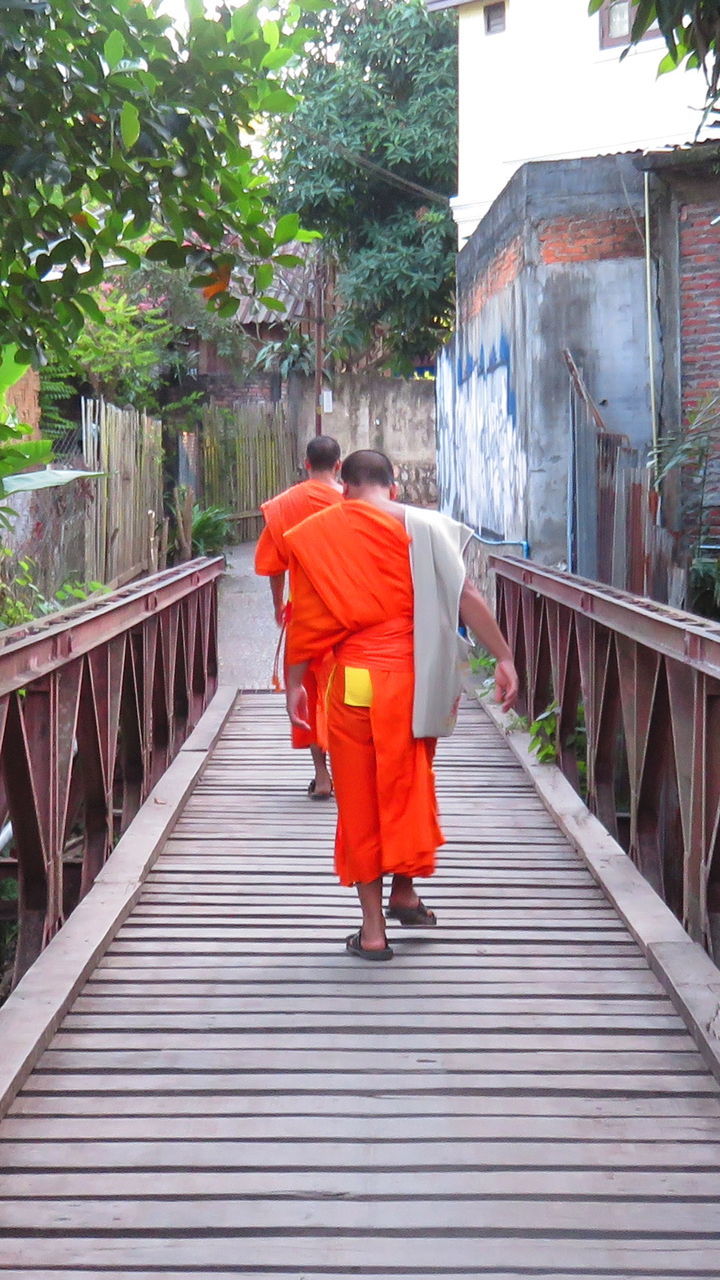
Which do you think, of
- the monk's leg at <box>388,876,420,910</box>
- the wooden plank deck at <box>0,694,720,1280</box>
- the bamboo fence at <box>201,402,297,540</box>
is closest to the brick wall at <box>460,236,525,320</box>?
the wooden plank deck at <box>0,694,720,1280</box>

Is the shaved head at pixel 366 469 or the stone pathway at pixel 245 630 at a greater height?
the shaved head at pixel 366 469

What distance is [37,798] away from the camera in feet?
13.9

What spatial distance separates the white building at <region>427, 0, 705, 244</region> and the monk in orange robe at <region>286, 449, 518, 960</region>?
11.1m

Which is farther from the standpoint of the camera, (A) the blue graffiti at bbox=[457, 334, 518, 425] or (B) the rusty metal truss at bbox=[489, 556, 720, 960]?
(A) the blue graffiti at bbox=[457, 334, 518, 425]

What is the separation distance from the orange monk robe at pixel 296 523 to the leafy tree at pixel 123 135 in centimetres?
242

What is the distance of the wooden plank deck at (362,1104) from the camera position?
2699mm

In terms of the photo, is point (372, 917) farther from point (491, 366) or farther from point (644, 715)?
point (491, 366)

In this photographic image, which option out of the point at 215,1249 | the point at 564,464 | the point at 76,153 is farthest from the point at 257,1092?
the point at 564,464

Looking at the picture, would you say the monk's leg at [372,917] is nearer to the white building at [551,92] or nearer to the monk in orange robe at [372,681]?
the monk in orange robe at [372,681]

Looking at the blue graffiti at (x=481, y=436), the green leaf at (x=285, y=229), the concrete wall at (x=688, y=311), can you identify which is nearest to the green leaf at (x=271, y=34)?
the green leaf at (x=285, y=229)

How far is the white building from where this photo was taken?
15.3 meters

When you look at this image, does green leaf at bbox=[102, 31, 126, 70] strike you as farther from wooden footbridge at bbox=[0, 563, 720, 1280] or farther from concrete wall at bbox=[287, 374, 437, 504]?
concrete wall at bbox=[287, 374, 437, 504]

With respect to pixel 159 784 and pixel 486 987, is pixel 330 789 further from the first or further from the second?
pixel 486 987

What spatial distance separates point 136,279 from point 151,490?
15.5 feet
